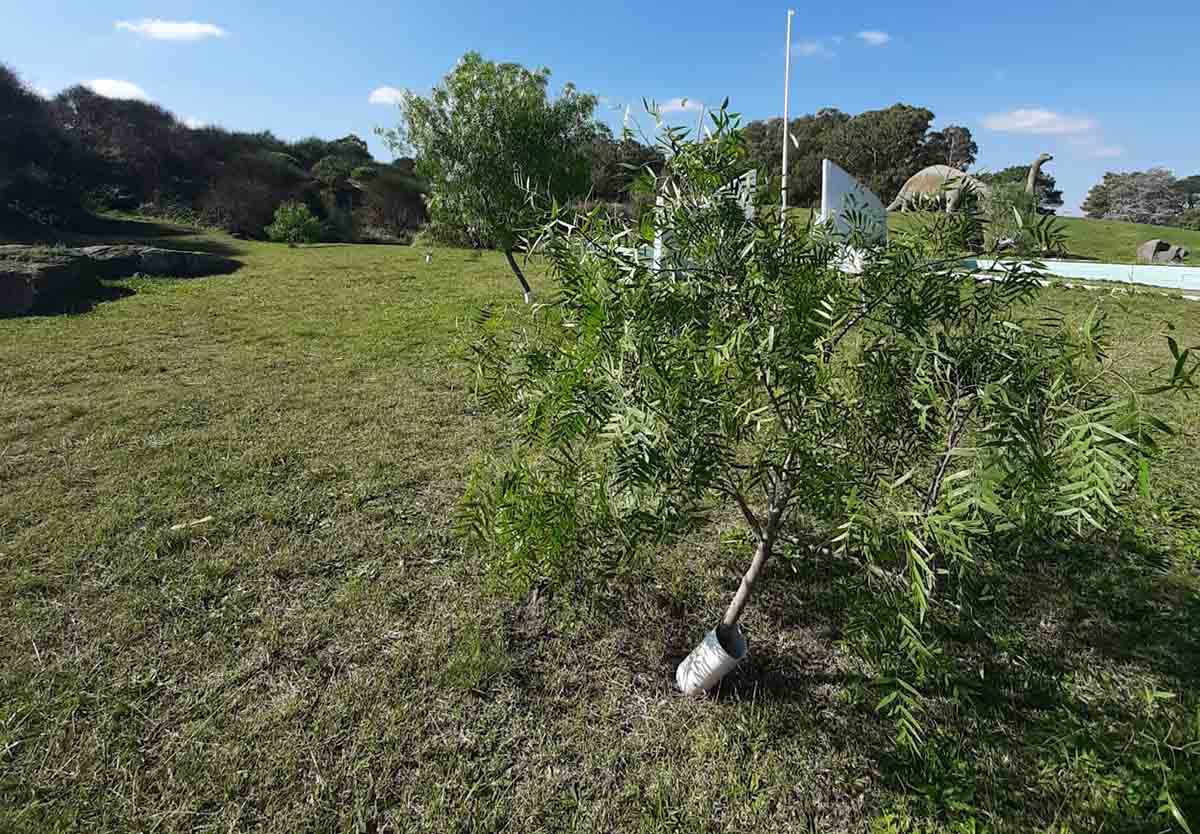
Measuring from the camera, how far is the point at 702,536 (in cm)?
360

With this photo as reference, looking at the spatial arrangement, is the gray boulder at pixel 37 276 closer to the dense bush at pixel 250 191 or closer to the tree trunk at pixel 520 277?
the tree trunk at pixel 520 277

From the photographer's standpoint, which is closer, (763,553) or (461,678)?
(763,553)

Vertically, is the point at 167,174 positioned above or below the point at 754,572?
above

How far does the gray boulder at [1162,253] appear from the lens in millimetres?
21781

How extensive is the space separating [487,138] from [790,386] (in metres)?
8.45

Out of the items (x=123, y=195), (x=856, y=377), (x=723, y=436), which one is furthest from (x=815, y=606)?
(x=123, y=195)

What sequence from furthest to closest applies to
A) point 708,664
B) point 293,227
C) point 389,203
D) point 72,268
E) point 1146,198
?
point 1146,198 < point 389,203 < point 293,227 < point 72,268 < point 708,664

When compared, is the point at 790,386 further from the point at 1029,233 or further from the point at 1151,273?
the point at 1151,273

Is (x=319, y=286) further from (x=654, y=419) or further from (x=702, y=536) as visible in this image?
(x=654, y=419)

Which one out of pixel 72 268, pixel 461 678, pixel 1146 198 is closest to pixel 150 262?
pixel 72 268

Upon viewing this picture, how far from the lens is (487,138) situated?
348 inches

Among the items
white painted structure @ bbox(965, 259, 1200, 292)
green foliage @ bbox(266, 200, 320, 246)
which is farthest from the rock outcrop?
white painted structure @ bbox(965, 259, 1200, 292)

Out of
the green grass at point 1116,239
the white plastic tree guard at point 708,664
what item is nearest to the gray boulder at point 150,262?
the white plastic tree guard at point 708,664

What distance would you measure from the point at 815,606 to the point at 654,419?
6.53 feet
